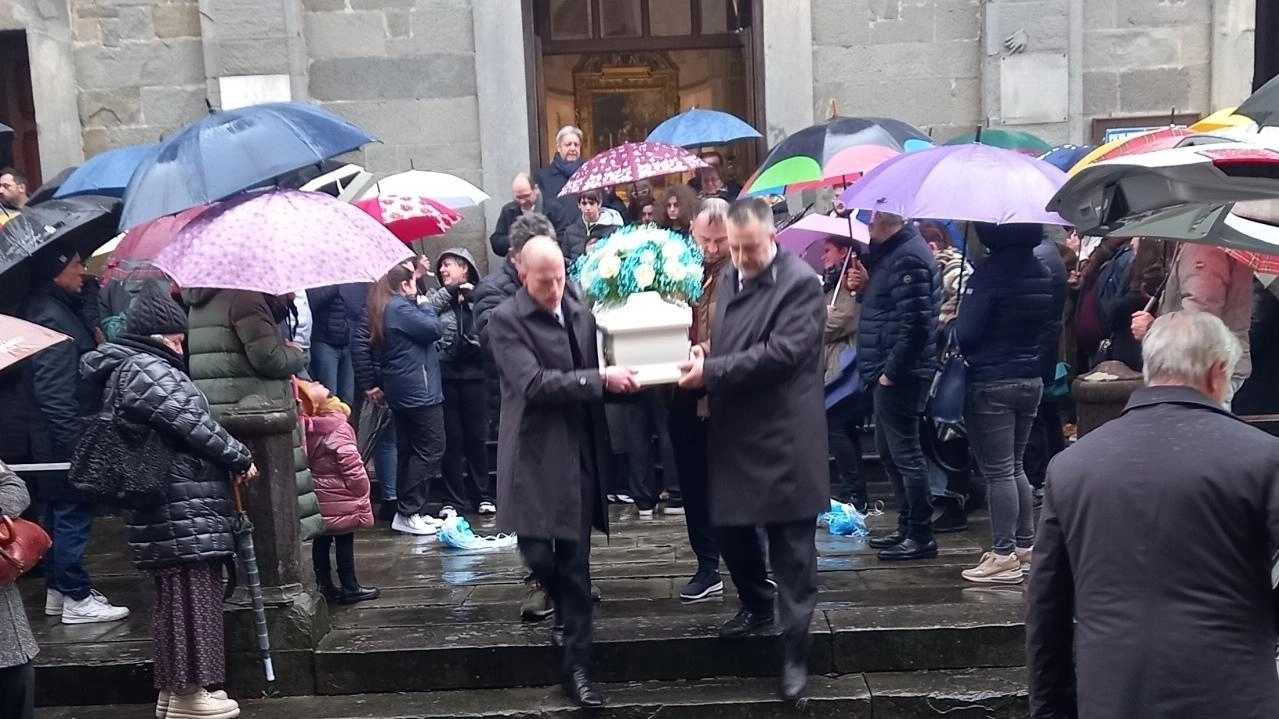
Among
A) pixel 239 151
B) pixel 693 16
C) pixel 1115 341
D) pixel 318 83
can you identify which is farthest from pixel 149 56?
pixel 1115 341

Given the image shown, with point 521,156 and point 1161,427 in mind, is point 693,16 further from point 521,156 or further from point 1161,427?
point 1161,427

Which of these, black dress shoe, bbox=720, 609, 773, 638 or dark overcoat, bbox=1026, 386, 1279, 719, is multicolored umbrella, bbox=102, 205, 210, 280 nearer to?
black dress shoe, bbox=720, 609, 773, 638

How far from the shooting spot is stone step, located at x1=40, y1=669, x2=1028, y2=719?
4.94m

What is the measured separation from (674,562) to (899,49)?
16.8ft

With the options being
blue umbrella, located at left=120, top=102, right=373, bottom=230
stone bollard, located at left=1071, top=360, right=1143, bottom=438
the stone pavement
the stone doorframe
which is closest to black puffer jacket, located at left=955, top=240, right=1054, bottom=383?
stone bollard, located at left=1071, top=360, right=1143, bottom=438

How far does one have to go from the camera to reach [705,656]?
17.1 feet

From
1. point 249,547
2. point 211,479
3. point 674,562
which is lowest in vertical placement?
point 674,562

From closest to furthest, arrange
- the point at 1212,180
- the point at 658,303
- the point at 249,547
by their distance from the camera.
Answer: the point at 1212,180, the point at 658,303, the point at 249,547

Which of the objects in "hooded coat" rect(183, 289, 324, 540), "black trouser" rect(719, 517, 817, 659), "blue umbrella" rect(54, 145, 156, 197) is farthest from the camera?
"blue umbrella" rect(54, 145, 156, 197)

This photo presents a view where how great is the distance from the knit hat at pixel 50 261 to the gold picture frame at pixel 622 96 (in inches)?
228

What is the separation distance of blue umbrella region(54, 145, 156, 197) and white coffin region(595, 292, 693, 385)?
4027 mm

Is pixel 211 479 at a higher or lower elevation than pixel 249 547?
higher

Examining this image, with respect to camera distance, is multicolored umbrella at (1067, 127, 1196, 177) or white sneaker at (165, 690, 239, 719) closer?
A: multicolored umbrella at (1067, 127, 1196, 177)

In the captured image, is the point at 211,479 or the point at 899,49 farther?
the point at 899,49
